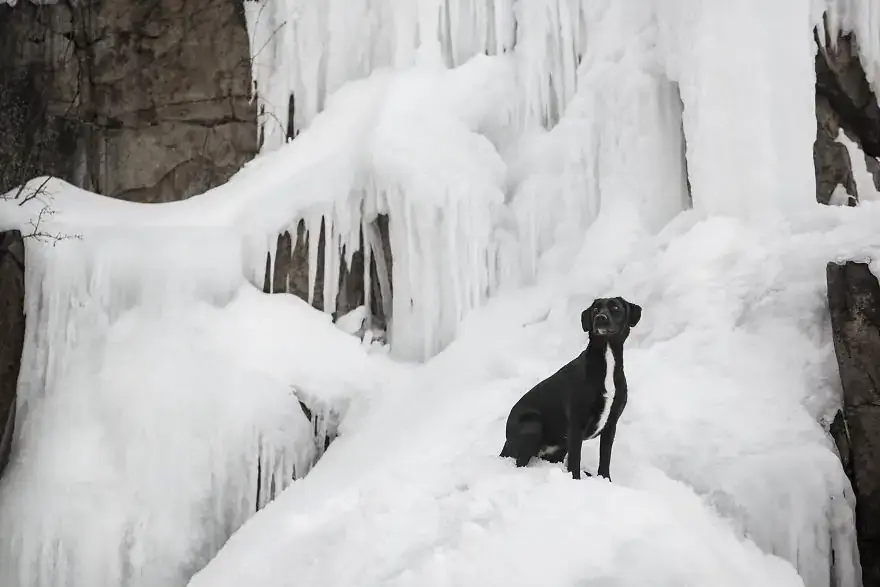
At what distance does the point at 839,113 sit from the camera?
6.57 m

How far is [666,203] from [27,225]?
15.7 feet

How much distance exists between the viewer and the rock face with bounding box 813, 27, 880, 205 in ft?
20.5

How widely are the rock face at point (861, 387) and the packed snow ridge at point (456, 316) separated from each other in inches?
3.7

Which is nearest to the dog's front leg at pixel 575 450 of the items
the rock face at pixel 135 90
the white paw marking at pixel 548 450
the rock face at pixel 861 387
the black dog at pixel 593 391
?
the black dog at pixel 593 391

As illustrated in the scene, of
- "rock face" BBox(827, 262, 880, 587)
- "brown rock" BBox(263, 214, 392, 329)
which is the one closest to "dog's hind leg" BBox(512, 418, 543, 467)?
"rock face" BBox(827, 262, 880, 587)

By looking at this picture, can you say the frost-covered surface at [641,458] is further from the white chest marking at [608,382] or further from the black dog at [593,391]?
the white chest marking at [608,382]

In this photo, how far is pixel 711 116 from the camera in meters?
5.10

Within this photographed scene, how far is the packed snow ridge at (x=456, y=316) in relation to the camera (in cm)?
331

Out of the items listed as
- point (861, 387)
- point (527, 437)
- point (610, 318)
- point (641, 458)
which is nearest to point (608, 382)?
point (610, 318)

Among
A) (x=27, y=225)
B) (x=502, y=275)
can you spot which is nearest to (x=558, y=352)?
(x=502, y=275)

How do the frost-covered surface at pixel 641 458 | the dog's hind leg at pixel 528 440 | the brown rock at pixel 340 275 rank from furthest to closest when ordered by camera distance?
1. the brown rock at pixel 340 275
2. the dog's hind leg at pixel 528 440
3. the frost-covered surface at pixel 641 458

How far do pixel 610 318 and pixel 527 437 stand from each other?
2.22 ft

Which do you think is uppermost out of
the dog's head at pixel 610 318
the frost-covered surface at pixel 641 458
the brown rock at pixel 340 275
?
the brown rock at pixel 340 275

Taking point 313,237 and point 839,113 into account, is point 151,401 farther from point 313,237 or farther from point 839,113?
point 839,113
